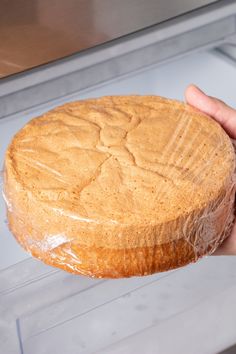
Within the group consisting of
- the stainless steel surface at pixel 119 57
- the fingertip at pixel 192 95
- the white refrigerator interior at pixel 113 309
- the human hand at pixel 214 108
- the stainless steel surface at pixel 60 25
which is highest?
the stainless steel surface at pixel 60 25

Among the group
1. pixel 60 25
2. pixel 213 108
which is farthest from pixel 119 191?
pixel 60 25

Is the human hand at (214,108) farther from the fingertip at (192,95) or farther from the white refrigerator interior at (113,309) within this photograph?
the white refrigerator interior at (113,309)

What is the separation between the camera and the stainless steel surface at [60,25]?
1.34m

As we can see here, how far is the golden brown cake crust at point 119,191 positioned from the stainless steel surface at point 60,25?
9.9 inches

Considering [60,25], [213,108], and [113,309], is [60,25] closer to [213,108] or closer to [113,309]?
[213,108]

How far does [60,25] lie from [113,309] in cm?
52

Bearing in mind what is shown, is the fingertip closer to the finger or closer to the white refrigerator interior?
the finger

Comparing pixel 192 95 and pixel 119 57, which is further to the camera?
pixel 119 57

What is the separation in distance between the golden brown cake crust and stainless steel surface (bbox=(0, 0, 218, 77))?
0.83ft

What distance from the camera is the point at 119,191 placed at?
3.28 feet

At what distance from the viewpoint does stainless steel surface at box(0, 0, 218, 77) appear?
1341mm

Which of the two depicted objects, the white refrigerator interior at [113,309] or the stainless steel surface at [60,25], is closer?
the white refrigerator interior at [113,309]

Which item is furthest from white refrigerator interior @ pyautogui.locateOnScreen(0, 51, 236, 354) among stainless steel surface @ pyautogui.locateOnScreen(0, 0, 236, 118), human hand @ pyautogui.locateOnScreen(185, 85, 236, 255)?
human hand @ pyautogui.locateOnScreen(185, 85, 236, 255)

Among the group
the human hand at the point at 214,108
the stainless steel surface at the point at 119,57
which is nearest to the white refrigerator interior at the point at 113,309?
A: the stainless steel surface at the point at 119,57
